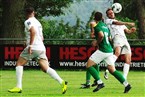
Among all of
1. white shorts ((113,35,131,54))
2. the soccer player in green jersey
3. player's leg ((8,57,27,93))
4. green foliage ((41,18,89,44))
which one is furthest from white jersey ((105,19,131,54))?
green foliage ((41,18,89,44))

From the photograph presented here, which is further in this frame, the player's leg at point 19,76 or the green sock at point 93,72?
the green sock at point 93,72

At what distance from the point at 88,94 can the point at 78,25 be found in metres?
45.0

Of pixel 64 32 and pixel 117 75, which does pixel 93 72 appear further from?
pixel 64 32

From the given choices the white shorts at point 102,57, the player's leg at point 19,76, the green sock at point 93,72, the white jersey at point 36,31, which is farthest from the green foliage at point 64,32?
the white jersey at point 36,31

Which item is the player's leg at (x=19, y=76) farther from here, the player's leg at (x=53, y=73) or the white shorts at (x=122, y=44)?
the white shorts at (x=122, y=44)

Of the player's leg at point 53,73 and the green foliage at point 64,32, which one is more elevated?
the player's leg at point 53,73

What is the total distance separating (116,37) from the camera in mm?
21719

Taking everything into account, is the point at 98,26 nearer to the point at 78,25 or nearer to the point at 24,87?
the point at 24,87

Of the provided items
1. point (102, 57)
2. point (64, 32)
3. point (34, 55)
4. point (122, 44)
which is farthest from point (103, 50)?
point (64, 32)

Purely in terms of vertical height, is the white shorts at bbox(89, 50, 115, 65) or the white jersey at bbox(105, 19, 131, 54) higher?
Answer: the white jersey at bbox(105, 19, 131, 54)

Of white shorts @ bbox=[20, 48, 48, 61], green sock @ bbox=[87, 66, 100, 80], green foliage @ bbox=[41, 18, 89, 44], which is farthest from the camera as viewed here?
green foliage @ bbox=[41, 18, 89, 44]

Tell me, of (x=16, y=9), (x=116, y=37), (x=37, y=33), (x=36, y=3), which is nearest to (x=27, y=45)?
(x=37, y=33)

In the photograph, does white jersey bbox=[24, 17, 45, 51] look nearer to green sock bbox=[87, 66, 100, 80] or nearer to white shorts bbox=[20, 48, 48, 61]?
white shorts bbox=[20, 48, 48, 61]

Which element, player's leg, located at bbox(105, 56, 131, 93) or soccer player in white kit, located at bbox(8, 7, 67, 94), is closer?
soccer player in white kit, located at bbox(8, 7, 67, 94)
